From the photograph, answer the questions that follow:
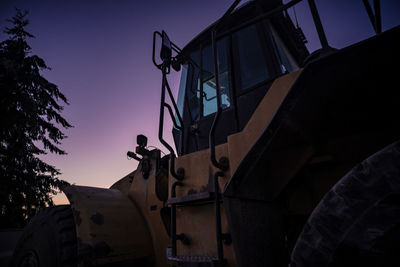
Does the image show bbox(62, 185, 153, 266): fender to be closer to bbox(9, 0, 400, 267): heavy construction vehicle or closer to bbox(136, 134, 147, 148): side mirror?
bbox(9, 0, 400, 267): heavy construction vehicle

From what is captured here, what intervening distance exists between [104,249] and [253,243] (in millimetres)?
1580

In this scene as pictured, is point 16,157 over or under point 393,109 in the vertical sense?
over

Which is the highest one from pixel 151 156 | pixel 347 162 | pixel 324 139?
pixel 151 156

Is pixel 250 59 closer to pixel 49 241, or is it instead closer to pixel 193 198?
pixel 193 198

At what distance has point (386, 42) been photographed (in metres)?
0.90

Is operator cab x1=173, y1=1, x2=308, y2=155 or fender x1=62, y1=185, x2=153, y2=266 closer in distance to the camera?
fender x1=62, y1=185, x2=153, y2=266

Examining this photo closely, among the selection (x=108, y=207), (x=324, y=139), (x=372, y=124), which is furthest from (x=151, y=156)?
(x=372, y=124)

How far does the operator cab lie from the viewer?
2.36m

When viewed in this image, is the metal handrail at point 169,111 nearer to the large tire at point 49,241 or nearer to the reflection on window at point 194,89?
the reflection on window at point 194,89

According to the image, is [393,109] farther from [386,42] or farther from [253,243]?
[253,243]

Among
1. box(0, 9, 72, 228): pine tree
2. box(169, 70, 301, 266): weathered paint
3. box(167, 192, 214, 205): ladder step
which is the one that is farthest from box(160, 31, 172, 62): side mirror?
box(0, 9, 72, 228): pine tree

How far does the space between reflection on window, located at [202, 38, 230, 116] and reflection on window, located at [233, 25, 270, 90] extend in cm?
22

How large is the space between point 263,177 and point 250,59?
1.66 meters

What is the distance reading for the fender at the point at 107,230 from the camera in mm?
2154
